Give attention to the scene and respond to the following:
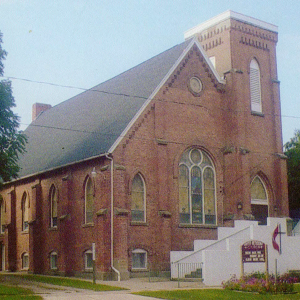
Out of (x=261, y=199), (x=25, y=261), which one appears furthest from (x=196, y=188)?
(x=25, y=261)

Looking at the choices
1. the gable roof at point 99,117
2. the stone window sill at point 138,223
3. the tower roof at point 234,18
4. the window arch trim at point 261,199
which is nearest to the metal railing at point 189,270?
the stone window sill at point 138,223

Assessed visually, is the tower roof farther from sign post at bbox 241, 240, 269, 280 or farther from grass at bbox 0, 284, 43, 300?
grass at bbox 0, 284, 43, 300

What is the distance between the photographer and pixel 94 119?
128ft

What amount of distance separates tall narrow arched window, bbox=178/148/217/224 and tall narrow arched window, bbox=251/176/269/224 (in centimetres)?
298

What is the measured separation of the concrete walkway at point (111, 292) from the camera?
882 inches

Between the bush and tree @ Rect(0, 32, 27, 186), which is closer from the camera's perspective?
the bush

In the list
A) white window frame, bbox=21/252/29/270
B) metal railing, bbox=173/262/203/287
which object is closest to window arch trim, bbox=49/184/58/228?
white window frame, bbox=21/252/29/270

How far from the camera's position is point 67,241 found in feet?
119

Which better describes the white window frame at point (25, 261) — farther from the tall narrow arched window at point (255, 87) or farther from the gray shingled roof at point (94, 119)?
the tall narrow arched window at point (255, 87)

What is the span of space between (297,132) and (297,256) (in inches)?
871

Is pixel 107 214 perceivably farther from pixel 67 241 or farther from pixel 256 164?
pixel 256 164

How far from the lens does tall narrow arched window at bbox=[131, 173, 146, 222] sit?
3325cm

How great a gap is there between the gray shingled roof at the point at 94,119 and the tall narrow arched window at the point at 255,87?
4.88 meters

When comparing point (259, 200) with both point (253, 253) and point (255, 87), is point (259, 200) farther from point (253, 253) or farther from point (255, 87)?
point (253, 253)
